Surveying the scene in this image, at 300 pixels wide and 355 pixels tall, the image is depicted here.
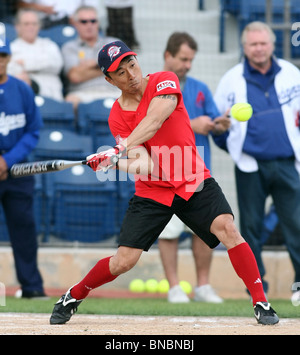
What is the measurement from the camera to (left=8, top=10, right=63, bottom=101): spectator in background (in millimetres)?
9836

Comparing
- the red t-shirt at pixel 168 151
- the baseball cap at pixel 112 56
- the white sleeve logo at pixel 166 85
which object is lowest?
the red t-shirt at pixel 168 151

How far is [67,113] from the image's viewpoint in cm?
939

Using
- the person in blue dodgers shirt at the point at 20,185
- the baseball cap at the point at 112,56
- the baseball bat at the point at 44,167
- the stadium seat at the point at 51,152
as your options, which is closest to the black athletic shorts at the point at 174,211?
the baseball bat at the point at 44,167

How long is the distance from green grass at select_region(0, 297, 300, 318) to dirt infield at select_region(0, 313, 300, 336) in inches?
10.4

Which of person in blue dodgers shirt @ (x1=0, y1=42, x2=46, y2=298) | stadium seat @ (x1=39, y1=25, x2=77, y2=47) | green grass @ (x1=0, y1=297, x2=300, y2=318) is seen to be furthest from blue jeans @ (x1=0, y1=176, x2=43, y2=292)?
stadium seat @ (x1=39, y1=25, x2=77, y2=47)

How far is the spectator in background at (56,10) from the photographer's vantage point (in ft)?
36.1

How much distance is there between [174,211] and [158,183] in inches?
8.3

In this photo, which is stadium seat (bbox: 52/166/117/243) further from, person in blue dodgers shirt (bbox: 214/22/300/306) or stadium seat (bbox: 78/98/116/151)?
person in blue dodgers shirt (bbox: 214/22/300/306)

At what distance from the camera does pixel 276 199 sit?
24.6 ft

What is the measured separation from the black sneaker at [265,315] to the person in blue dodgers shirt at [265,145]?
2150 millimetres

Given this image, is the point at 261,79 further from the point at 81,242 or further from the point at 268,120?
the point at 81,242

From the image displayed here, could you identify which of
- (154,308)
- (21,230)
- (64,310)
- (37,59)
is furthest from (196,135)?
(37,59)

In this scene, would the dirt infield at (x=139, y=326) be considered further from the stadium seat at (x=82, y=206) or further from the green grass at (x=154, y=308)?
the stadium seat at (x=82, y=206)

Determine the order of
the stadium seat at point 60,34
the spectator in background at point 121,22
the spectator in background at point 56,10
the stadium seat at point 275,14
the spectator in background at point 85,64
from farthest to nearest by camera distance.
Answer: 1. the spectator in background at point 56,10
2. the spectator in background at point 121,22
3. the stadium seat at point 60,34
4. the stadium seat at point 275,14
5. the spectator in background at point 85,64
